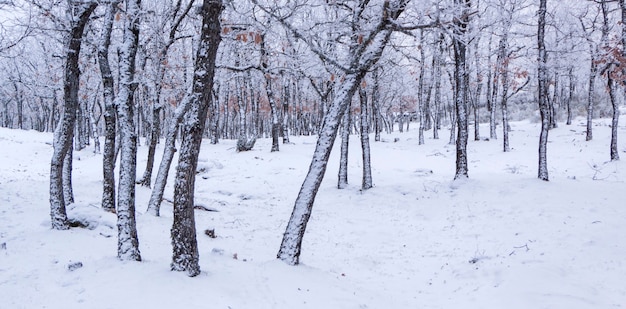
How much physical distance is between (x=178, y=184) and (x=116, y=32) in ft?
45.1

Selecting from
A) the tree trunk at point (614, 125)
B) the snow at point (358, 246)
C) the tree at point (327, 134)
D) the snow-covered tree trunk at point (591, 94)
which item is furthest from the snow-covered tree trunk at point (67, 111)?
the snow-covered tree trunk at point (591, 94)

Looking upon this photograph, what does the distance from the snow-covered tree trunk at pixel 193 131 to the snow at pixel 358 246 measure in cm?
53

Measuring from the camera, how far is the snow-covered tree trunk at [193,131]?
567 cm

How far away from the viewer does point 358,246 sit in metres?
11.0

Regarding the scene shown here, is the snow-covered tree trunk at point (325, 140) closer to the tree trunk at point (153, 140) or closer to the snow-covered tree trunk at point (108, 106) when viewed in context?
the snow-covered tree trunk at point (108, 106)

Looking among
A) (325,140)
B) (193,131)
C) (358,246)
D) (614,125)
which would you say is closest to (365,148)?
(358,246)

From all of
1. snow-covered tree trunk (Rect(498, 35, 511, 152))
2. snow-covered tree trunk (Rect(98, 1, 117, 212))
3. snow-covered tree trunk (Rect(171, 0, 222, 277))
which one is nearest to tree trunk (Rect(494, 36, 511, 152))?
snow-covered tree trunk (Rect(498, 35, 511, 152))

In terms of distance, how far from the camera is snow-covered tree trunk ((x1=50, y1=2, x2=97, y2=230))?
811 cm

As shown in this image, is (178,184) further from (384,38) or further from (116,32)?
(116,32)

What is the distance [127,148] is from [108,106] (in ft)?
9.11

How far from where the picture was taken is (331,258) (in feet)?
32.6

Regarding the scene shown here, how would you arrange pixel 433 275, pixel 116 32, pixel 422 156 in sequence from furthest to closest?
pixel 422 156 → pixel 116 32 → pixel 433 275

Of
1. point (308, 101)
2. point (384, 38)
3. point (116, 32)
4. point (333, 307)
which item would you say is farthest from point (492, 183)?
point (308, 101)

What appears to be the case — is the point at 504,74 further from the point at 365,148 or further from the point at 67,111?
the point at 67,111
